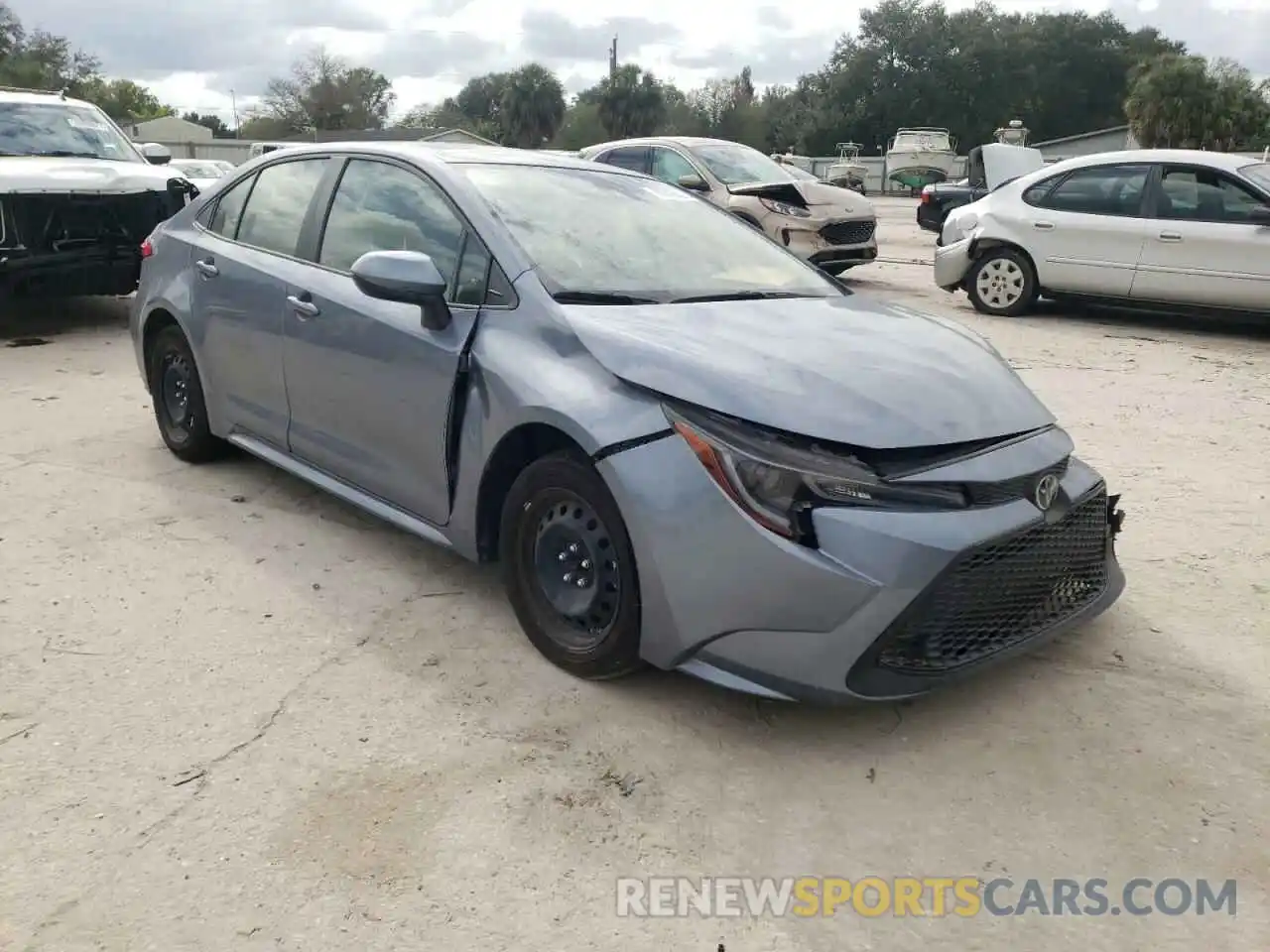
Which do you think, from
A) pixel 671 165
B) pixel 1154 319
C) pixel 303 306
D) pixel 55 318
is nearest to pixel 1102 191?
pixel 1154 319

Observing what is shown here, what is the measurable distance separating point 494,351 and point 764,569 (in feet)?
3.83

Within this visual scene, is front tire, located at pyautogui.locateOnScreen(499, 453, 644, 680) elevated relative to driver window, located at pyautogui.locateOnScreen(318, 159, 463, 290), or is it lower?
lower

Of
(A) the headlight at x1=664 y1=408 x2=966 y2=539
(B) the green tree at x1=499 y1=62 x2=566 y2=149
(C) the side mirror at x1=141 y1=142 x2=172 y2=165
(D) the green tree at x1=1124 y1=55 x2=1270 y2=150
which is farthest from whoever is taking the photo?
(B) the green tree at x1=499 y1=62 x2=566 y2=149

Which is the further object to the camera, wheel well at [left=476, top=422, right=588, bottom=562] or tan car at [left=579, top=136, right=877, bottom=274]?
tan car at [left=579, top=136, right=877, bottom=274]

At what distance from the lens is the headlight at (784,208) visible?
1118cm

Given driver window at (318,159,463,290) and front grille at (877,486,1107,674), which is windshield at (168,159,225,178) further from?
front grille at (877,486,1107,674)

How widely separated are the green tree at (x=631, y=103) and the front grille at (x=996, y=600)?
219 feet

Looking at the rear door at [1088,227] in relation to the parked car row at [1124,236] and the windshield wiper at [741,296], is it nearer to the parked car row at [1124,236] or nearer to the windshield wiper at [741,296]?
the parked car row at [1124,236]

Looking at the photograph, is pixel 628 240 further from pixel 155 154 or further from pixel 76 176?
pixel 155 154

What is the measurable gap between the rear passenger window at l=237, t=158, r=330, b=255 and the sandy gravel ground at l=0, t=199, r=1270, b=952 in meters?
1.20

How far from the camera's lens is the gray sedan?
2.66m

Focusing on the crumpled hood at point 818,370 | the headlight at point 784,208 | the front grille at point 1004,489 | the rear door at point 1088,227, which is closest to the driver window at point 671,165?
the headlight at point 784,208

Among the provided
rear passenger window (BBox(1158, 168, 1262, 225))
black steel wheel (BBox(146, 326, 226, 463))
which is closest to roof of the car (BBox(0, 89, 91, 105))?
black steel wheel (BBox(146, 326, 226, 463))

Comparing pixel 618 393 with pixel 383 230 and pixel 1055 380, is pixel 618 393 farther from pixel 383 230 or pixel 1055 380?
pixel 1055 380
